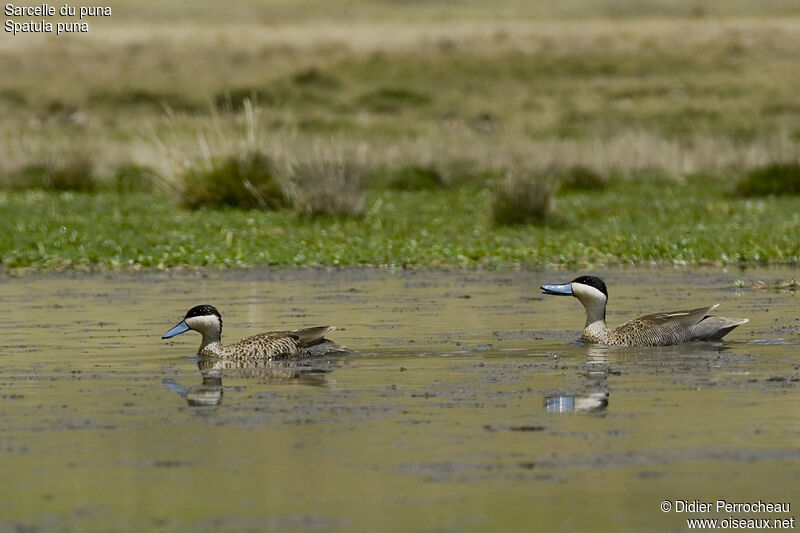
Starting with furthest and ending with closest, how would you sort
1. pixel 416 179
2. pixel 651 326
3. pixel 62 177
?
1. pixel 416 179
2. pixel 62 177
3. pixel 651 326

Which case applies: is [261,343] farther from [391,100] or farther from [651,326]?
[391,100]

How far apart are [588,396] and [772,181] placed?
93.9 ft

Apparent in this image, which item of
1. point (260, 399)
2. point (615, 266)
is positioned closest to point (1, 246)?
point (615, 266)

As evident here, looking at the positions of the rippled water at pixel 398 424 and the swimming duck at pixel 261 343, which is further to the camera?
the swimming duck at pixel 261 343

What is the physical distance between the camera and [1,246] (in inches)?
1190

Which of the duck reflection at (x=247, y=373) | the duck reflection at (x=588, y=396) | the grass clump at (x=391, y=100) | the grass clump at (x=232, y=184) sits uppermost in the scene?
the grass clump at (x=391, y=100)

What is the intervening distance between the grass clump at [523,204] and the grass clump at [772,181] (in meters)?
9.06

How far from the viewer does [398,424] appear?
41.8ft

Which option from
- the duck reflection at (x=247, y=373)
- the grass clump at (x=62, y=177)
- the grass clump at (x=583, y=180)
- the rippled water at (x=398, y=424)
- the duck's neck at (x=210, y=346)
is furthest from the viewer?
the grass clump at (x=62, y=177)

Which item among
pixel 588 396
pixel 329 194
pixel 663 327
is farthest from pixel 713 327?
pixel 329 194

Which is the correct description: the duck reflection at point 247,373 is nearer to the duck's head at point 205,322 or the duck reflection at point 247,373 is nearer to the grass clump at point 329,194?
the duck's head at point 205,322

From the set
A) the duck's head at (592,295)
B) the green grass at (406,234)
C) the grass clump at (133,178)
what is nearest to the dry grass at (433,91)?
the grass clump at (133,178)

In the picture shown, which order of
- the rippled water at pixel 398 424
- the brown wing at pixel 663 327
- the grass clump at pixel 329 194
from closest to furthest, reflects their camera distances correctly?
the rippled water at pixel 398 424 < the brown wing at pixel 663 327 < the grass clump at pixel 329 194

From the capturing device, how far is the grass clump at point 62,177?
4469cm
